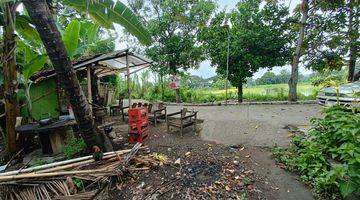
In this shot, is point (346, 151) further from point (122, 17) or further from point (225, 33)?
point (225, 33)

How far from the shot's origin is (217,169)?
469 cm

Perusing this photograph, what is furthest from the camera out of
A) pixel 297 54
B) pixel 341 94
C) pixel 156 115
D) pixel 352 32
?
pixel 297 54

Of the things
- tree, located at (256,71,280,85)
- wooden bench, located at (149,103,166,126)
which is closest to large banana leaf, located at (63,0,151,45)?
wooden bench, located at (149,103,166,126)

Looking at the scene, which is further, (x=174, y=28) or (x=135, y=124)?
(x=174, y=28)

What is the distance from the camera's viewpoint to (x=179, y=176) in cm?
446

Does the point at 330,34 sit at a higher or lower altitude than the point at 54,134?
higher

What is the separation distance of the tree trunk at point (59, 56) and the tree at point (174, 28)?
9.91m

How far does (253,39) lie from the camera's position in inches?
467

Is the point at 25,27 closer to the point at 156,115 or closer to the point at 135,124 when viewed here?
the point at 135,124

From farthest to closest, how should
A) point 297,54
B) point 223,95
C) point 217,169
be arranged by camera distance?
1. point 223,95
2. point 297,54
3. point 217,169

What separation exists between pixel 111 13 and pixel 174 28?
901cm

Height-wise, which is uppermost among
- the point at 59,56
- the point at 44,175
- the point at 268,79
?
the point at 268,79

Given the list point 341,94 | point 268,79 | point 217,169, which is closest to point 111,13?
point 217,169

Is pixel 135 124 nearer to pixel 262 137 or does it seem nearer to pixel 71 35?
pixel 71 35
